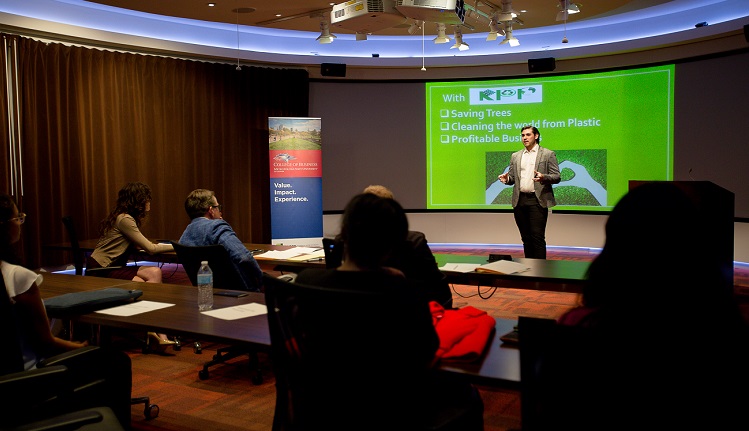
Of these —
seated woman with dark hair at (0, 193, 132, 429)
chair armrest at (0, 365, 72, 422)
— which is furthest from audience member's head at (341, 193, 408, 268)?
seated woman with dark hair at (0, 193, 132, 429)

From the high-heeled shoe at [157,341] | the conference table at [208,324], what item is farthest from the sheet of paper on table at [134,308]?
the high-heeled shoe at [157,341]

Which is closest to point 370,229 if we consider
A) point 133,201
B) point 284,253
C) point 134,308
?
point 134,308

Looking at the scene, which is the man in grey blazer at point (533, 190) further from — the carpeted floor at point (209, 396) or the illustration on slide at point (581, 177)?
the illustration on slide at point (581, 177)

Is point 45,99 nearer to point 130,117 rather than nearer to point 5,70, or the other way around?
point 5,70

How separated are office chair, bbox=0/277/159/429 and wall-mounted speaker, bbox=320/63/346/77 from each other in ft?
24.1

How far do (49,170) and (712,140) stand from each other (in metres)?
8.14

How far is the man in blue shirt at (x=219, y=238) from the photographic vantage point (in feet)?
12.4

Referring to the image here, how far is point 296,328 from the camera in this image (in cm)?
172

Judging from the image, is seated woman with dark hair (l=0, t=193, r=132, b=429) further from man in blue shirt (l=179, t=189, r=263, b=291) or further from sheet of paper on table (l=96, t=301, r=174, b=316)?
man in blue shirt (l=179, t=189, r=263, b=291)

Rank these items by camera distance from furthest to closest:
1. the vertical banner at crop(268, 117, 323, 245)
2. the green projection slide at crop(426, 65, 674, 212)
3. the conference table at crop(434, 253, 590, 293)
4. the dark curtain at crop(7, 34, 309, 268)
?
the vertical banner at crop(268, 117, 323, 245) < the green projection slide at crop(426, 65, 674, 212) < the dark curtain at crop(7, 34, 309, 268) < the conference table at crop(434, 253, 590, 293)

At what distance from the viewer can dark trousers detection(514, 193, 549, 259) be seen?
6.35 m

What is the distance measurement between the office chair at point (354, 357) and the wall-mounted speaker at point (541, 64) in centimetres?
813

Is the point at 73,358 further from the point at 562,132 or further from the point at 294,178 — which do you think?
the point at 562,132

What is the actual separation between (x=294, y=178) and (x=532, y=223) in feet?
12.5
